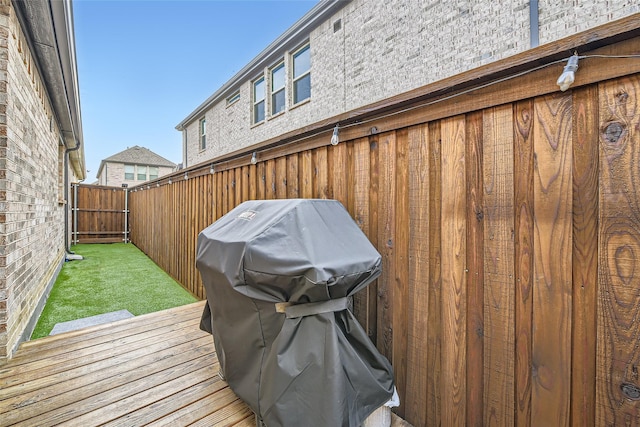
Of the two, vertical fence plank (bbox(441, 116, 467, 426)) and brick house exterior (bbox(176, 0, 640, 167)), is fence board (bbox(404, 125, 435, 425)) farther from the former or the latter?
brick house exterior (bbox(176, 0, 640, 167))

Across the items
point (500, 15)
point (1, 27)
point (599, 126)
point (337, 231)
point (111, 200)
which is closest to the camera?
point (599, 126)

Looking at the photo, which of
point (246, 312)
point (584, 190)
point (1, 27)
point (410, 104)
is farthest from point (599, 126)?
point (1, 27)

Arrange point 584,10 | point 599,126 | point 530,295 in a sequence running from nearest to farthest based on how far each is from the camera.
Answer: point 599,126
point 530,295
point 584,10

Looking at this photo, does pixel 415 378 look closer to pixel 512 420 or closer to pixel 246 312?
pixel 512 420

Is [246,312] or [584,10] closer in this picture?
[246,312]

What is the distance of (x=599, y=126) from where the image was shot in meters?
1.03

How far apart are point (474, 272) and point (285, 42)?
777 centimetres

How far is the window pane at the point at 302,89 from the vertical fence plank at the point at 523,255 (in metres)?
6.56

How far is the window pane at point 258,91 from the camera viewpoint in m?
8.73

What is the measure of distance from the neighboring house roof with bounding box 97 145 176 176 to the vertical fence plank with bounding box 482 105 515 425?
2620 centimetres

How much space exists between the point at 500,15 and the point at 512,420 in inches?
187

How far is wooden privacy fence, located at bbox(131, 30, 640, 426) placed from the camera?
0.99 m

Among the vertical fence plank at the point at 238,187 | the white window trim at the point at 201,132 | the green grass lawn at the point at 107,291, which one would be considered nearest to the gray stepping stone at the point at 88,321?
the green grass lawn at the point at 107,291

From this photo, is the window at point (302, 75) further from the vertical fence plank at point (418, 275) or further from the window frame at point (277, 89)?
the vertical fence plank at point (418, 275)
